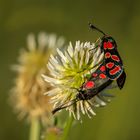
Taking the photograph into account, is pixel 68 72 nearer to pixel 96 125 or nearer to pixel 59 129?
pixel 59 129

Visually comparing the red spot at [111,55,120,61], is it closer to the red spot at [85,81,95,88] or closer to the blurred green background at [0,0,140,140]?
the red spot at [85,81,95,88]

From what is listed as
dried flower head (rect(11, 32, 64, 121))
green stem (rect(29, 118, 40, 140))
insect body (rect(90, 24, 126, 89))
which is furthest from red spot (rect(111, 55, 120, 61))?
dried flower head (rect(11, 32, 64, 121))

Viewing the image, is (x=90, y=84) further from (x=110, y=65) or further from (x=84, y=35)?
(x=84, y=35)

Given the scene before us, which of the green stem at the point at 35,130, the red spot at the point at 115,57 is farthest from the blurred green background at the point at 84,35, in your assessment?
the red spot at the point at 115,57

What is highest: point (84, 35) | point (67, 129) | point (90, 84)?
point (84, 35)

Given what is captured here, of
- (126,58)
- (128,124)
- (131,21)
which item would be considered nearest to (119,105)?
(128,124)

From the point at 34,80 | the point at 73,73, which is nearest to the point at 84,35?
the point at 34,80
